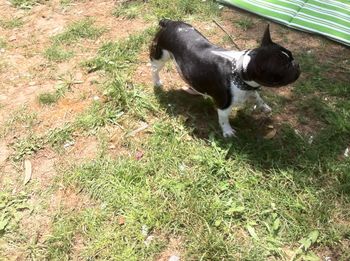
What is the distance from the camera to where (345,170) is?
10.5 feet

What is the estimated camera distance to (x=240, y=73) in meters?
3.04

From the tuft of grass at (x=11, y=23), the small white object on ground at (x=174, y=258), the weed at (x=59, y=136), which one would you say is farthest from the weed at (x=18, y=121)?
the small white object on ground at (x=174, y=258)

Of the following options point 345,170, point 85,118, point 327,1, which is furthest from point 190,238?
point 327,1

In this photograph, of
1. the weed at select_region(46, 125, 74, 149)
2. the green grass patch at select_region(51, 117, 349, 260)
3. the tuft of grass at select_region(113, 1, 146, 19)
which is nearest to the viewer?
the green grass patch at select_region(51, 117, 349, 260)

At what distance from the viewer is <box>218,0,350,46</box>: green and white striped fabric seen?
451cm

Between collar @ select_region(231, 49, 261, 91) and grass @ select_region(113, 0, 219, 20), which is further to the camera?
grass @ select_region(113, 0, 219, 20)

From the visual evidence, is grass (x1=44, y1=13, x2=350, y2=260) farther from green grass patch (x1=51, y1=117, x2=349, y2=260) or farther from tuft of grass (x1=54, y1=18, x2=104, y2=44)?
tuft of grass (x1=54, y1=18, x2=104, y2=44)

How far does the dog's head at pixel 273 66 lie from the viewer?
2.79m

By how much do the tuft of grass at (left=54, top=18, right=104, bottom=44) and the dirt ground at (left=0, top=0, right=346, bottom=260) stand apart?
9cm

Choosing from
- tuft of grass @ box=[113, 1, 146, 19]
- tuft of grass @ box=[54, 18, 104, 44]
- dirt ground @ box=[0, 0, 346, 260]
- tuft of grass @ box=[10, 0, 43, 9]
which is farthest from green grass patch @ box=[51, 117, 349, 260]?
tuft of grass @ box=[10, 0, 43, 9]

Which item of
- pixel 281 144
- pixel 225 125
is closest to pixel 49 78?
pixel 225 125

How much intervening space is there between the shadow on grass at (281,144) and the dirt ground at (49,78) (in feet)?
0.90

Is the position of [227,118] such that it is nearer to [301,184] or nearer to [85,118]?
[301,184]

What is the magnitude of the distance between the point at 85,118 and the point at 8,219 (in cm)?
111
